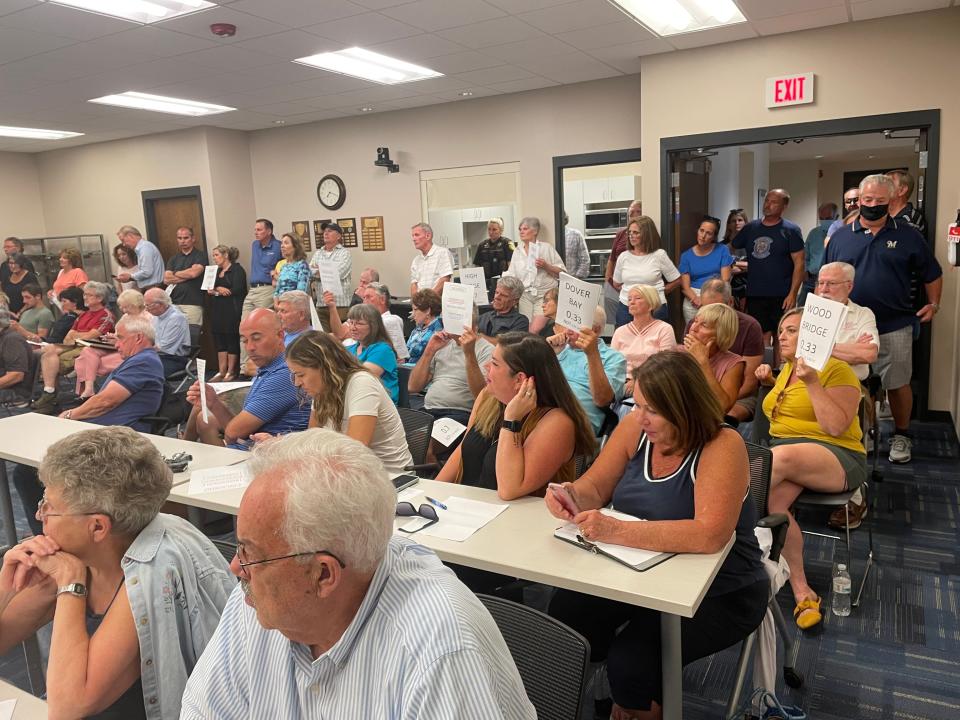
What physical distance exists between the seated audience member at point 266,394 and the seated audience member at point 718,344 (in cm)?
200

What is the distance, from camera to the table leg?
1.76m

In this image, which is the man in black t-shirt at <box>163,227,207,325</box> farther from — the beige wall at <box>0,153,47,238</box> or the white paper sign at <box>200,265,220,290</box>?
the beige wall at <box>0,153,47,238</box>

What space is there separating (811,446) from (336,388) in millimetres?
1995

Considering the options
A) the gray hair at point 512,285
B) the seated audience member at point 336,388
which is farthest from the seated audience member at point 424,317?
the seated audience member at point 336,388

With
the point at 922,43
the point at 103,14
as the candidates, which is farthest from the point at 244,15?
the point at 922,43

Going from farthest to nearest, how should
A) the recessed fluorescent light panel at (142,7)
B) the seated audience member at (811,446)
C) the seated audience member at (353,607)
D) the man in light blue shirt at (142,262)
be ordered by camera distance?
the man in light blue shirt at (142,262) < the recessed fluorescent light panel at (142,7) < the seated audience member at (811,446) < the seated audience member at (353,607)

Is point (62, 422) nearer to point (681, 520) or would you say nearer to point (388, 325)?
point (388, 325)

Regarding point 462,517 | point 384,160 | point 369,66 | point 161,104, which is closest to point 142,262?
point 161,104

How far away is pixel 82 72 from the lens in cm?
568

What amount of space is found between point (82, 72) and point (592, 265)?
5.28m

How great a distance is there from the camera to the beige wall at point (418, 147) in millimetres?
7000

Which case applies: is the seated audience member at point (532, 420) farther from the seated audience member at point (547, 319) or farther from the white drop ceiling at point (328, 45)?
the white drop ceiling at point (328, 45)

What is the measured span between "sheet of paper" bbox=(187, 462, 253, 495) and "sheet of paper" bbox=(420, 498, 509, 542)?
80cm

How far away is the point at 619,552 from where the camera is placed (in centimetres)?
188
